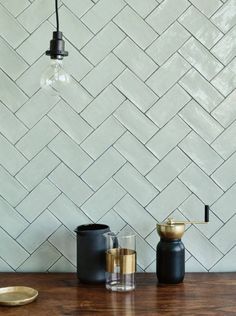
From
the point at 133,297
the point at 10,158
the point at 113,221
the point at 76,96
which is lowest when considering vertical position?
the point at 133,297

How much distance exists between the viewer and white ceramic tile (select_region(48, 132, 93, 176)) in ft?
5.89

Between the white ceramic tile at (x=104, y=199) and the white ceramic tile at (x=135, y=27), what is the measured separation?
1.63ft

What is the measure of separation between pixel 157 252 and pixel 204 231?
0.74 ft

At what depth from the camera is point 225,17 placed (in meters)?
1.78

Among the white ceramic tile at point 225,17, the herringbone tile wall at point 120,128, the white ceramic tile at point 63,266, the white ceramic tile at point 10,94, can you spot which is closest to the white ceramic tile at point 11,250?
the herringbone tile wall at point 120,128

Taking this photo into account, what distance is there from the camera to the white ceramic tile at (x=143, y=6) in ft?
5.82

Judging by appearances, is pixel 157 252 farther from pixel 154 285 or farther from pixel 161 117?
pixel 161 117

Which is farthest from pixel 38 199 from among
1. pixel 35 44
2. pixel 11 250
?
pixel 35 44

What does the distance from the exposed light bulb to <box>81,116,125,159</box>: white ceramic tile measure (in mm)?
228

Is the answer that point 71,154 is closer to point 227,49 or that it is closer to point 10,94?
point 10,94

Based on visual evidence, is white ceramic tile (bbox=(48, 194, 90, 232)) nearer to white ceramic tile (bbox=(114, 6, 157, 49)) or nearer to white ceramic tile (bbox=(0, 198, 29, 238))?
white ceramic tile (bbox=(0, 198, 29, 238))

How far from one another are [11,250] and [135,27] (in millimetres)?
888

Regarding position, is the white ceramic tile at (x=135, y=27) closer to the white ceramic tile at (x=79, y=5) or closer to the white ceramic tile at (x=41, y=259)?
the white ceramic tile at (x=79, y=5)

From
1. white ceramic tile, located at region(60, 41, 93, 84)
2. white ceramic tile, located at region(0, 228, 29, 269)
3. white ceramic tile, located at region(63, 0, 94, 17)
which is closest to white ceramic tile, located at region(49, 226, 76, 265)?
white ceramic tile, located at region(0, 228, 29, 269)
